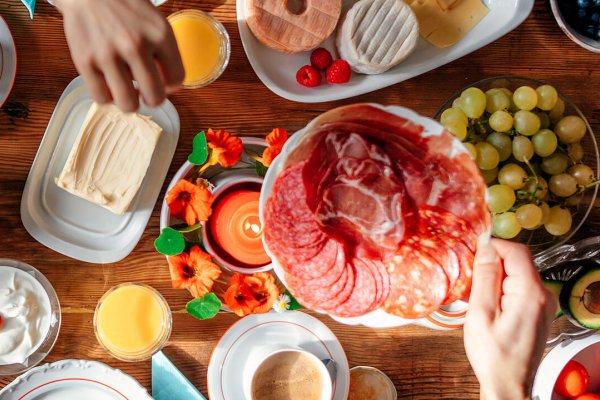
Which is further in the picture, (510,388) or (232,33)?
(232,33)

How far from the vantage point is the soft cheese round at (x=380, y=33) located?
101 cm

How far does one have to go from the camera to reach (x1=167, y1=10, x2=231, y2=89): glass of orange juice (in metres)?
1.02

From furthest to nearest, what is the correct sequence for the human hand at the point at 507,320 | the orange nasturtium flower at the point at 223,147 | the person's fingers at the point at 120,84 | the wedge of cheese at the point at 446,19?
the wedge of cheese at the point at 446,19, the orange nasturtium flower at the point at 223,147, the human hand at the point at 507,320, the person's fingers at the point at 120,84

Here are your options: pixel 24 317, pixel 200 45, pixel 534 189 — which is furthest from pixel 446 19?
pixel 24 317

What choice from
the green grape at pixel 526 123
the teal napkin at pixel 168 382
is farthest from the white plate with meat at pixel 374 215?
the teal napkin at pixel 168 382

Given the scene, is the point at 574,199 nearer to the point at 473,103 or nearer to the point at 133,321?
the point at 473,103

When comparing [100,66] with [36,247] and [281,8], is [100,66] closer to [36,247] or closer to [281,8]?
[281,8]

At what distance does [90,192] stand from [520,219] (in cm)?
A: 74

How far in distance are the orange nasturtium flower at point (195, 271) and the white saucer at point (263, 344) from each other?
4.7 inches

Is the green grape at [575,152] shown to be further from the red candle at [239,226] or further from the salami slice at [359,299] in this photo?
the red candle at [239,226]

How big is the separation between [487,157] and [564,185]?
15 centimetres

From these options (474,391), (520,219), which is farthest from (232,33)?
(474,391)

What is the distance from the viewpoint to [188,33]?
103cm

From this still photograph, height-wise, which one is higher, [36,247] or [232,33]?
[232,33]
